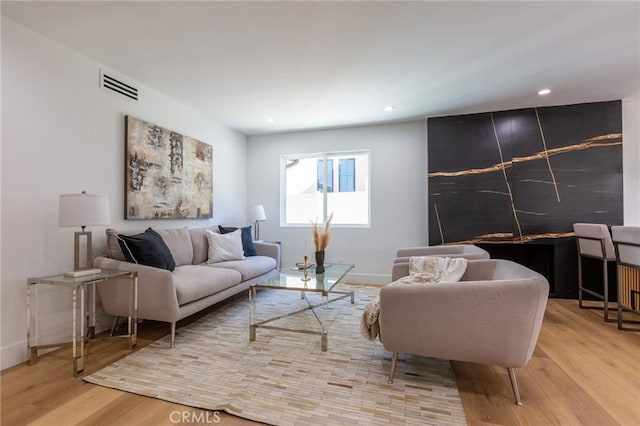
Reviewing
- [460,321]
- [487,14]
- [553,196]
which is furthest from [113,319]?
[553,196]

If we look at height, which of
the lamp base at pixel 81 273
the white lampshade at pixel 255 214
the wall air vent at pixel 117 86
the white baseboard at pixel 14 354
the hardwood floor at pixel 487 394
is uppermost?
the wall air vent at pixel 117 86

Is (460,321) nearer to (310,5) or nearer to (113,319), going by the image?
(310,5)

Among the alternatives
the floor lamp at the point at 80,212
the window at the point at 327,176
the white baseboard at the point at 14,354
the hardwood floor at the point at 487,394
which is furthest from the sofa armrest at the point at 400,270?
the white baseboard at the point at 14,354

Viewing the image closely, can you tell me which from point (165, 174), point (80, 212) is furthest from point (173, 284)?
point (165, 174)

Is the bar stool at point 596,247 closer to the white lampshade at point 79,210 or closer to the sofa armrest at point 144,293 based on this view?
the sofa armrest at point 144,293

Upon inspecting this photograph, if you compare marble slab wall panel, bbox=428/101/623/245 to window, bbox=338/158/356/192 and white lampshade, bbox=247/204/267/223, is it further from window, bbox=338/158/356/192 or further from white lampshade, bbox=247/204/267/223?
white lampshade, bbox=247/204/267/223

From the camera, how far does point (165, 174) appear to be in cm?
348

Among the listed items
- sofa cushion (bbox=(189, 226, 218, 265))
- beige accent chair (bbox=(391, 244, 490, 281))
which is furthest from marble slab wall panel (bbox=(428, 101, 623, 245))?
sofa cushion (bbox=(189, 226, 218, 265))

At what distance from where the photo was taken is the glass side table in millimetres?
1976

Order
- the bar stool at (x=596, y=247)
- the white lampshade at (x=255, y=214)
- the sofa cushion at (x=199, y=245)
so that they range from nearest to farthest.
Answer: the bar stool at (x=596, y=247) → the sofa cushion at (x=199, y=245) → the white lampshade at (x=255, y=214)

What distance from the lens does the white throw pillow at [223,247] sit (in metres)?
3.63

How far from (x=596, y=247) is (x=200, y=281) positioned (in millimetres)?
4163

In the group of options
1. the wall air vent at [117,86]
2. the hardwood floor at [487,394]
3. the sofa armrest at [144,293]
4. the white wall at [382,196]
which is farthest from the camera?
the white wall at [382,196]

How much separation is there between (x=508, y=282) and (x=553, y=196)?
3044mm
